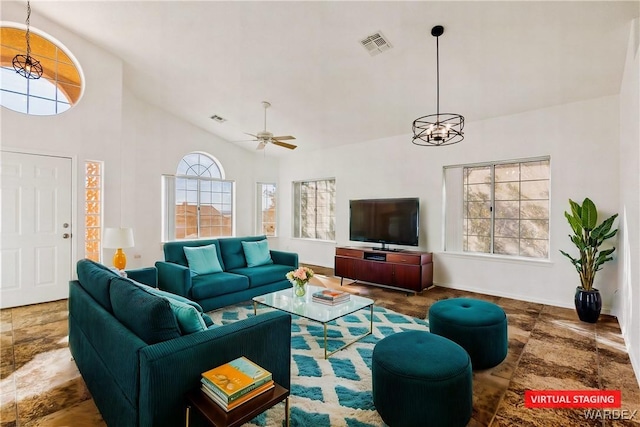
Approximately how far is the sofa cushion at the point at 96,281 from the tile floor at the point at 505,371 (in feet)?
2.33

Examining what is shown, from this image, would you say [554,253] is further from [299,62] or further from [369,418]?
[299,62]

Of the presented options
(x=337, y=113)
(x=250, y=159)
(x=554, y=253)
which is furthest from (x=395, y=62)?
(x=250, y=159)

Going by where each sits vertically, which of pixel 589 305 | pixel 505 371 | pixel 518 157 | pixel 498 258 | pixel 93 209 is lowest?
pixel 505 371

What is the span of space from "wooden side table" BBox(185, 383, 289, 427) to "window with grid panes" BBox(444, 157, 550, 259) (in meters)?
4.38

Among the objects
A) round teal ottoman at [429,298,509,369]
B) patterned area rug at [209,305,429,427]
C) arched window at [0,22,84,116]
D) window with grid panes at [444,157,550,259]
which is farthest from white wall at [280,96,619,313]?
arched window at [0,22,84,116]

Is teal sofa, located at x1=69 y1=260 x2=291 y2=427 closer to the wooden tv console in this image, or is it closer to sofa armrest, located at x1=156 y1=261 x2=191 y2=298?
sofa armrest, located at x1=156 y1=261 x2=191 y2=298

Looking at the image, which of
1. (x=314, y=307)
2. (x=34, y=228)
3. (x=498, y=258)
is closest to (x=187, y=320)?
(x=314, y=307)

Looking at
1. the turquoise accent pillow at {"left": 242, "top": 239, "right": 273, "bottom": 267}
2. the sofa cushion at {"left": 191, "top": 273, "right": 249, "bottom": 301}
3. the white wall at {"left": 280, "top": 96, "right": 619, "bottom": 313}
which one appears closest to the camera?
the sofa cushion at {"left": 191, "top": 273, "right": 249, "bottom": 301}

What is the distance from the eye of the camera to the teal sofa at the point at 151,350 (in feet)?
4.58

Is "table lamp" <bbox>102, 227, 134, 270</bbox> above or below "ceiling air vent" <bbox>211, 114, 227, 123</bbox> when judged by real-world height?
below

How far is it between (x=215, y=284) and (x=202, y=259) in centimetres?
58

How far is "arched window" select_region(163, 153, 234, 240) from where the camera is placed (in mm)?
6180

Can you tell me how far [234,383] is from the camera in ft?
4.60

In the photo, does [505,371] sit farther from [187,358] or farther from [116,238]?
[116,238]
